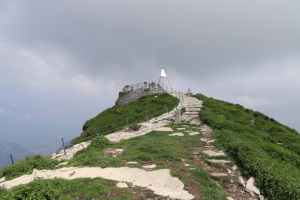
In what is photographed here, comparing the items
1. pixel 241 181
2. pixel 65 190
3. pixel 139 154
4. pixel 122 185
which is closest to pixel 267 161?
pixel 241 181

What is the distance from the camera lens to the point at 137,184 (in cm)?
632

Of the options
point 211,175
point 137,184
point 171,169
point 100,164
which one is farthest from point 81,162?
point 211,175

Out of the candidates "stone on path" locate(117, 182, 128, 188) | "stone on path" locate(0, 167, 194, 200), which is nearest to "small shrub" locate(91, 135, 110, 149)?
"stone on path" locate(0, 167, 194, 200)

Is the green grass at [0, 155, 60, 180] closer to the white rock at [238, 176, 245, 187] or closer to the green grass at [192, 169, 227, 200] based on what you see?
the green grass at [192, 169, 227, 200]

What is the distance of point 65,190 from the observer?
19.0 feet

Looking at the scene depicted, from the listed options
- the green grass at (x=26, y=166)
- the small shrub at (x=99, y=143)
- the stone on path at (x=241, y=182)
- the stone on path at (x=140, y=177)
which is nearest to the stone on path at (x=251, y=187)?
the stone on path at (x=241, y=182)

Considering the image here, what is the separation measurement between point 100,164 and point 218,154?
636 cm

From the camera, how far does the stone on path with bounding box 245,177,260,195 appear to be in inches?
258

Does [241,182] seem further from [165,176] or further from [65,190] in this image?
[65,190]

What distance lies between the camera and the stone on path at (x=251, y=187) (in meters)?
6.55

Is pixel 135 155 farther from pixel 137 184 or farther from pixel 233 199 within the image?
pixel 233 199

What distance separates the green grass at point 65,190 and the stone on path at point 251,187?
4565 millimetres

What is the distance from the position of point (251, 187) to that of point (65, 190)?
6749 millimetres

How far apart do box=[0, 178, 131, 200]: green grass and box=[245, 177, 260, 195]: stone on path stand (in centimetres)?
457
